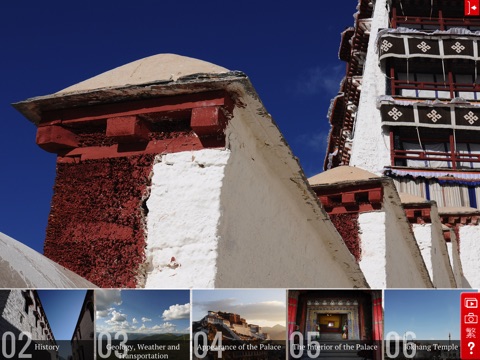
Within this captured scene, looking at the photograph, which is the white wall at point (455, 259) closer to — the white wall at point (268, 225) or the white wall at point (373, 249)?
the white wall at point (373, 249)

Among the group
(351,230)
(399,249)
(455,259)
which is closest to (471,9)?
(455,259)

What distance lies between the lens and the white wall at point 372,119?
26.7 m

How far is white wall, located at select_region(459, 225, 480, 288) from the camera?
72.5ft

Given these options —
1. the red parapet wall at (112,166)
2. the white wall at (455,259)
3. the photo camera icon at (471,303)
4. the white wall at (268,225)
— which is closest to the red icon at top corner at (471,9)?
the white wall at (455,259)

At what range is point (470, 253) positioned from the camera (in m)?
22.2

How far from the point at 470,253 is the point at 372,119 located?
7.86 m

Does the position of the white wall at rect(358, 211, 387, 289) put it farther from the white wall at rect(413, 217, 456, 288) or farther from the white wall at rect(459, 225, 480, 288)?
the white wall at rect(459, 225, 480, 288)

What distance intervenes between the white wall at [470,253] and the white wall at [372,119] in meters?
4.69

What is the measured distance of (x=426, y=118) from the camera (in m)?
25.9

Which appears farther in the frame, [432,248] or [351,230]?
[432,248]

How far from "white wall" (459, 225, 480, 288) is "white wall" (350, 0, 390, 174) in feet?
15.4

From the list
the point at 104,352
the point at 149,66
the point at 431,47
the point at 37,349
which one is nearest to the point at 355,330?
the point at 104,352

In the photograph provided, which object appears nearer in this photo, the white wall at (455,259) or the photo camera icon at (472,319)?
the photo camera icon at (472,319)

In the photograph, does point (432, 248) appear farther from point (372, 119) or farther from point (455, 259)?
point (372, 119)
